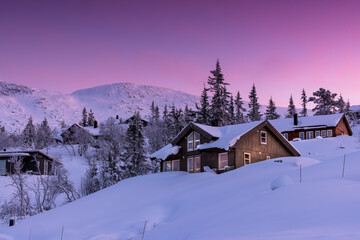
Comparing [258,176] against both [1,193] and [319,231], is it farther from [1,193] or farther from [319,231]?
[1,193]

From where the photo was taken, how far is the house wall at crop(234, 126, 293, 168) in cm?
3341

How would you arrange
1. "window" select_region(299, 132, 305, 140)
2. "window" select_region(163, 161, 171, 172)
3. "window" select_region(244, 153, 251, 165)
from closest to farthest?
1. "window" select_region(244, 153, 251, 165)
2. "window" select_region(163, 161, 171, 172)
3. "window" select_region(299, 132, 305, 140)

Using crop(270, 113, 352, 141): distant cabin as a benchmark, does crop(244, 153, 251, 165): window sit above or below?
below

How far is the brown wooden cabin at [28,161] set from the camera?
52719 mm

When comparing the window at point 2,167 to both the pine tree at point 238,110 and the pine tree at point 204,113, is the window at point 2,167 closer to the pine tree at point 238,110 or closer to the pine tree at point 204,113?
the pine tree at point 204,113

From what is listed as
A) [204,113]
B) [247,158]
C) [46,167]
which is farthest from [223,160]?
[46,167]

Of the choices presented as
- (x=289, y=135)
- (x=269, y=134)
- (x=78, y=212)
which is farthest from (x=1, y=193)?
(x=289, y=135)

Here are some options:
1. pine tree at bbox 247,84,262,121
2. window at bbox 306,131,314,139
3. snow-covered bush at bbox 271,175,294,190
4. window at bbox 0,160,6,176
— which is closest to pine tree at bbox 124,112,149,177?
window at bbox 0,160,6,176

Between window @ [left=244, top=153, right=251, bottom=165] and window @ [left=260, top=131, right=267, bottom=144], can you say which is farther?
window @ [left=260, top=131, right=267, bottom=144]

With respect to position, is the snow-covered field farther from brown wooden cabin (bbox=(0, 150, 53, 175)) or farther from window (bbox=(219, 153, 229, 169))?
brown wooden cabin (bbox=(0, 150, 53, 175))

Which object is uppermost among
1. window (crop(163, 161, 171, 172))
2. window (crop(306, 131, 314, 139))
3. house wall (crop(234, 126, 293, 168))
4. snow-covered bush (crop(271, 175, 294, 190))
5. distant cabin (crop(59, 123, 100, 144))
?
distant cabin (crop(59, 123, 100, 144))

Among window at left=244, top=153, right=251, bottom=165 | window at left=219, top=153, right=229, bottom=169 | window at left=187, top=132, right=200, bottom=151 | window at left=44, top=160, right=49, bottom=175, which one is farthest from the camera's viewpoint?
window at left=44, top=160, right=49, bottom=175

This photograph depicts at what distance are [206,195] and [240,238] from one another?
39.6ft

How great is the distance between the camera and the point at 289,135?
69750mm
